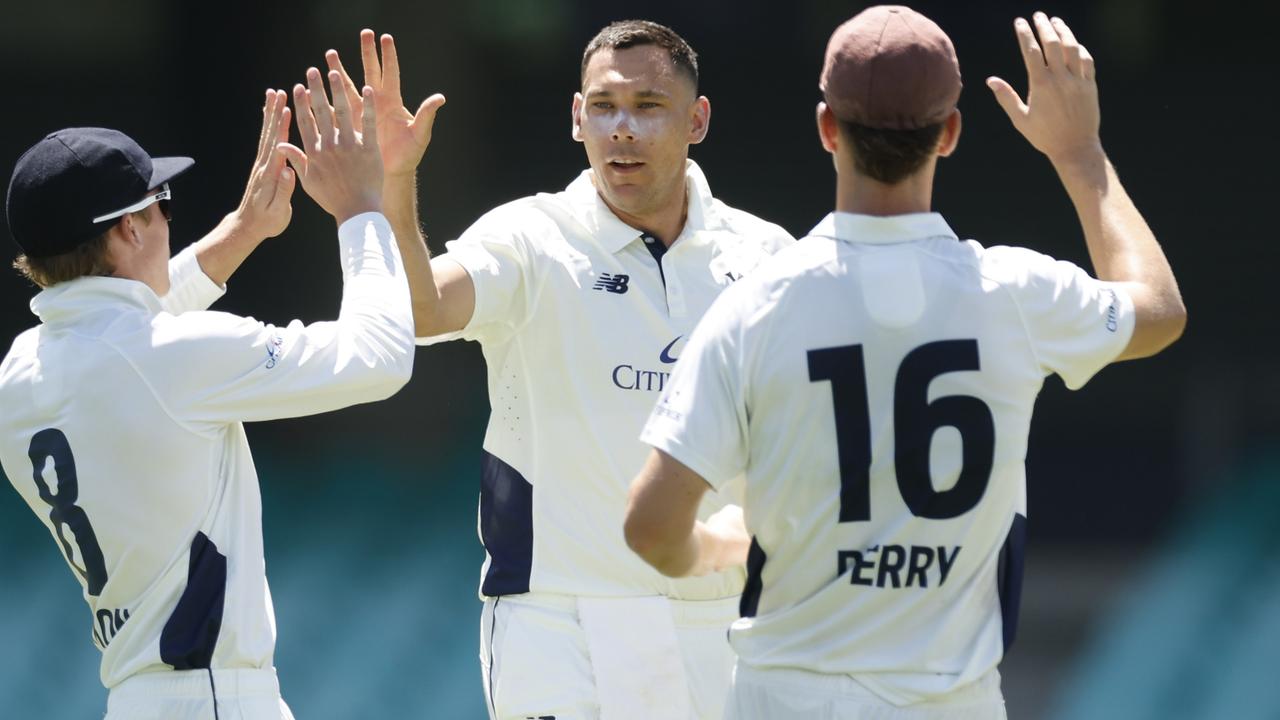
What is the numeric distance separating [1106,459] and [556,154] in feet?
9.06

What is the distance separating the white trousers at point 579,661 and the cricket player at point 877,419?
0.87 meters

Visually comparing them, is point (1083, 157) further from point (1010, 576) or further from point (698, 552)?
point (698, 552)

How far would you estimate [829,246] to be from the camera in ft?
7.47

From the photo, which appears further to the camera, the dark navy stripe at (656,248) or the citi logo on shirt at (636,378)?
the dark navy stripe at (656,248)

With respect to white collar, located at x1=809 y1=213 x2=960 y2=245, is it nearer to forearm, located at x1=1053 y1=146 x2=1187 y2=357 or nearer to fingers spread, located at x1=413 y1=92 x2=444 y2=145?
forearm, located at x1=1053 y1=146 x2=1187 y2=357

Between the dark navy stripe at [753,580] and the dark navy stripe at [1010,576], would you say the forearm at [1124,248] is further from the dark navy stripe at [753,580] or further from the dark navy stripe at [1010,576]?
the dark navy stripe at [753,580]

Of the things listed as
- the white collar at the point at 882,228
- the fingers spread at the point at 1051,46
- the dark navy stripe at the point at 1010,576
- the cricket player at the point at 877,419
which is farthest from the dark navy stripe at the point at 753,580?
the fingers spread at the point at 1051,46

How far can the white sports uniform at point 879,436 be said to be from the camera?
2.22 meters

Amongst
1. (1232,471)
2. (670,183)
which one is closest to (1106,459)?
(1232,471)

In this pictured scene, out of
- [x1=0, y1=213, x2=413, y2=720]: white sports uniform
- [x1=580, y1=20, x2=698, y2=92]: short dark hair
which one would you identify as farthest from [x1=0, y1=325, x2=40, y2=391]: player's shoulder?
[x1=580, y1=20, x2=698, y2=92]: short dark hair

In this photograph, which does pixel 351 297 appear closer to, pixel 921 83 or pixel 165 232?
pixel 165 232

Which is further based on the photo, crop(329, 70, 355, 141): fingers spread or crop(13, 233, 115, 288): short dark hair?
crop(329, 70, 355, 141): fingers spread

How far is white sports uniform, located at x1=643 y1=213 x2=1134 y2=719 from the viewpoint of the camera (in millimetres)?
2221

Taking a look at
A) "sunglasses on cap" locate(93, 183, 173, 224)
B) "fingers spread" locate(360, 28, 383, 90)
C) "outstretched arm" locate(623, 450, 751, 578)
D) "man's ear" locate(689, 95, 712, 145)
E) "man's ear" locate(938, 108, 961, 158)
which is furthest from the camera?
"man's ear" locate(689, 95, 712, 145)
